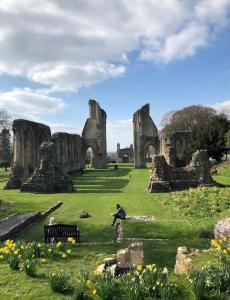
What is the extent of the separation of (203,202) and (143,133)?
47.7 metres

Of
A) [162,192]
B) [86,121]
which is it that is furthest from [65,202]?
[86,121]

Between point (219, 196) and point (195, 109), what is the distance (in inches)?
2339

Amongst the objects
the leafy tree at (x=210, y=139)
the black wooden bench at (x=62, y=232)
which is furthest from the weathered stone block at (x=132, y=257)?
the leafy tree at (x=210, y=139)

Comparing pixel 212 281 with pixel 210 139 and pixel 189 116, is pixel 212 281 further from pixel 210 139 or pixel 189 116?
pixel 189 116

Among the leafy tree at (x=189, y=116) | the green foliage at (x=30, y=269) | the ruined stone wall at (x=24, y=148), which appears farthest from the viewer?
the leafy tree at (x=189, y=116)

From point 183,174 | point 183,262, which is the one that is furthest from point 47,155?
point 183,262

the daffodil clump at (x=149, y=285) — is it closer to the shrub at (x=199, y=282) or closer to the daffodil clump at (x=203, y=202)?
the shrub at (x=199, y=282)

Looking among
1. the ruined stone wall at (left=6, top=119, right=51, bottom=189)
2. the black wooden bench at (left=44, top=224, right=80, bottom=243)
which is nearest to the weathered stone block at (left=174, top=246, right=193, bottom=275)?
the black wooden bench at (left=44, top=224, right=80, bottom=243)

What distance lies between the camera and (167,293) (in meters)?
6.44

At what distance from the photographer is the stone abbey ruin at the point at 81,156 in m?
30.3

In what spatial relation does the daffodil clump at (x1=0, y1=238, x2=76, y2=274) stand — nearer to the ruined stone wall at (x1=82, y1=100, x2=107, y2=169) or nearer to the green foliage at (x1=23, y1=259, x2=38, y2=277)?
the green foliage at (x1=23, y1=259, x2=38, y2=277)

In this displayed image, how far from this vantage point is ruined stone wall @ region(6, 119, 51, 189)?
116 ft

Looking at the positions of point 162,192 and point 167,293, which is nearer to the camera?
point 167,293

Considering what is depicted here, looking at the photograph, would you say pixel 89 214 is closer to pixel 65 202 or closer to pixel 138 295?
pixel 65 202
